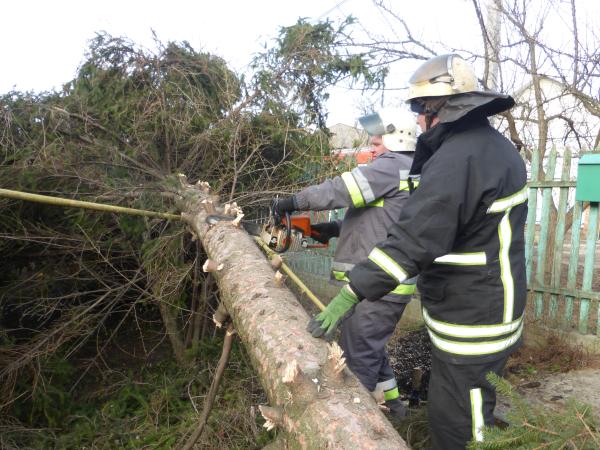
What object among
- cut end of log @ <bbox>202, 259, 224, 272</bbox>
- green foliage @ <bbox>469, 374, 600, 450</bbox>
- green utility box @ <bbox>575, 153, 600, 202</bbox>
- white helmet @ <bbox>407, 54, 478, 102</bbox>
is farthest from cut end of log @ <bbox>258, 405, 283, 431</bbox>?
green utility box @ <bbox>575, 153, 600, 202</bbox>

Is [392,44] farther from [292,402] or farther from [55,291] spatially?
[292,402]

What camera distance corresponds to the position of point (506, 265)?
1.88 meters

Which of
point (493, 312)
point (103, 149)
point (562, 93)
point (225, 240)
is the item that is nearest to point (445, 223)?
point (493, 312)

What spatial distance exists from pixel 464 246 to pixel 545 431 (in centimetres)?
77

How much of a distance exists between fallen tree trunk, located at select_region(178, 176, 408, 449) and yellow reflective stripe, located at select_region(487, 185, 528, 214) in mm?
822

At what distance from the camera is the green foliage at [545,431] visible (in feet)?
3.96

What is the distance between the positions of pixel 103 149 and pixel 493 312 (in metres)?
3.42

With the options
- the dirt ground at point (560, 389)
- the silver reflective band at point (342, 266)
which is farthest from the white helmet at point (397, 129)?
the dirt ground at point (560, 389)

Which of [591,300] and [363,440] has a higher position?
[363,440]

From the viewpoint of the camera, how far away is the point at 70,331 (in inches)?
152

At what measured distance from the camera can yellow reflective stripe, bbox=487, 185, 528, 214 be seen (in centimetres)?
181

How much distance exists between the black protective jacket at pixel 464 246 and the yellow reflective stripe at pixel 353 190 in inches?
33.9

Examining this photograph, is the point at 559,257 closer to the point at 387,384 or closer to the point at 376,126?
the point at 387,384

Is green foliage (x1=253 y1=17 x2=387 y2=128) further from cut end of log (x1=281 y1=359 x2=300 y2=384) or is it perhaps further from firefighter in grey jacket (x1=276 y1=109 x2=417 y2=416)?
cut end of log (x1=281 y1=359 x2=300 y2=384)
